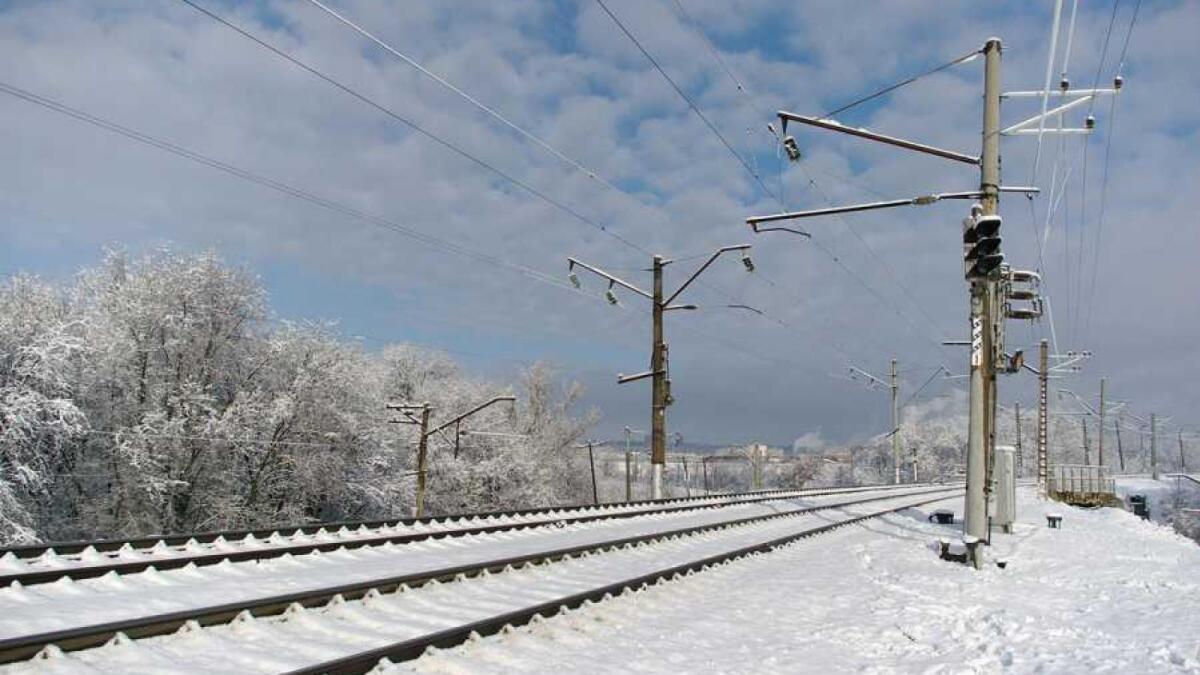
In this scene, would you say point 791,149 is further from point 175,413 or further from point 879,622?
point 175,413

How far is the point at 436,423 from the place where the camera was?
6712 centimetres

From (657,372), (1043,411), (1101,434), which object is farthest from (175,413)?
(1101,434)

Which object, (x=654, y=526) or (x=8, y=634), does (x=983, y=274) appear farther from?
(x=8, y=634)

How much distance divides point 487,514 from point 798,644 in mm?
11230

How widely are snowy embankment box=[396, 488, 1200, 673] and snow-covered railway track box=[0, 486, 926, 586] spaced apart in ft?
15.9

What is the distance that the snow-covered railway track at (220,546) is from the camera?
9773 mm

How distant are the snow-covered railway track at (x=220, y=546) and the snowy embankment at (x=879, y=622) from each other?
4847 mm

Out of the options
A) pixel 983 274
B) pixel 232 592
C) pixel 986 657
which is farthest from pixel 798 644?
pixel 983 274

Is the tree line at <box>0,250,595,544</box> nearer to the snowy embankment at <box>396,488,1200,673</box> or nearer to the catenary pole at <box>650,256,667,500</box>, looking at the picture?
the catenary pole at <box>650,256,667,500</box>

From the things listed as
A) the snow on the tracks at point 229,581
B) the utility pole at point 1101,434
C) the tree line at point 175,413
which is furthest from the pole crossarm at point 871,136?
the utility pole at point 1101,434

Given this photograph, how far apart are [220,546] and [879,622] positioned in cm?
892

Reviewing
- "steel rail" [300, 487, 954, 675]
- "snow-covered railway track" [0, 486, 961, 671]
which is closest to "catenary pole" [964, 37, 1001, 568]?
"snow-covered railway track" [0, 486, 961, 671]

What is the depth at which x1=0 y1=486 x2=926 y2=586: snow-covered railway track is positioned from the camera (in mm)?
9773

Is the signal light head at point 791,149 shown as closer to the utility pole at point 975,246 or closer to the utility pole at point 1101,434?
the utility pole at point 975,246
